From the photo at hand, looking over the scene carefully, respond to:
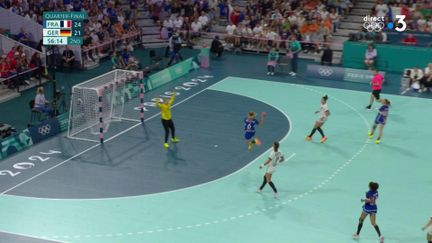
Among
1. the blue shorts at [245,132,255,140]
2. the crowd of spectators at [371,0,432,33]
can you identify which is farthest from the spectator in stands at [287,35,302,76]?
the blue shorts at [245,132,255,140]

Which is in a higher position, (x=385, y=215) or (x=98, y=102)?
(x=98, y=102)

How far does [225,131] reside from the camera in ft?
90.1

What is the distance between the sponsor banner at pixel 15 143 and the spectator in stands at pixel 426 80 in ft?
61.5

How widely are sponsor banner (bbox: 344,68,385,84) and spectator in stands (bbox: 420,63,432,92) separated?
2.67m

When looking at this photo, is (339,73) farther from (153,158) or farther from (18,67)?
(18,67)

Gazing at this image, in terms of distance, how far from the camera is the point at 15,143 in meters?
24.8

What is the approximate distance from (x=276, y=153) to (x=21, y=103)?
47.6 ft

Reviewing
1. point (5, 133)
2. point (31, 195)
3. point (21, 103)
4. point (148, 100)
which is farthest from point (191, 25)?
point (31, 195)

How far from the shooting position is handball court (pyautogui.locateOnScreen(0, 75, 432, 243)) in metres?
19.2

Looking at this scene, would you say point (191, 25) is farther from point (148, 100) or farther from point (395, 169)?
point (395, 169)

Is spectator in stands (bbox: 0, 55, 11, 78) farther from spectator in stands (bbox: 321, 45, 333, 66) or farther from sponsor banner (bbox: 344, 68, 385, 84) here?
sponsor banner (bbox: 344, 68, 385, 84)

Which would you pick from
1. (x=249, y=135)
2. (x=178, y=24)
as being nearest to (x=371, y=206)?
(x=249, y=135)

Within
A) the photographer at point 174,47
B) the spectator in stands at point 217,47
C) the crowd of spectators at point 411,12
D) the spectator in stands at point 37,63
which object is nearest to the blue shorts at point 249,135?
the spectator in stands at point 37,63

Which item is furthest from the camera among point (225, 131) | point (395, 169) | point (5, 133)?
point (225, 131)
